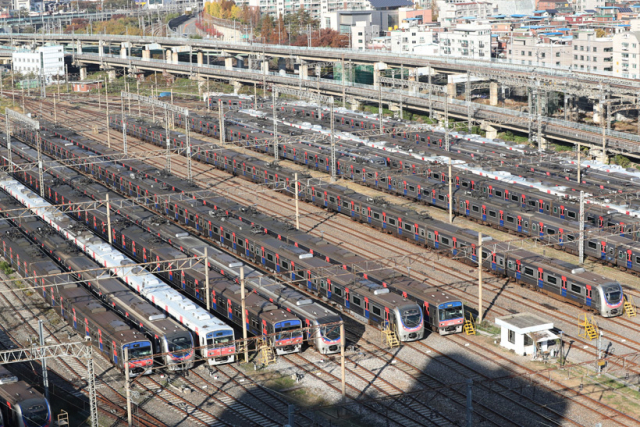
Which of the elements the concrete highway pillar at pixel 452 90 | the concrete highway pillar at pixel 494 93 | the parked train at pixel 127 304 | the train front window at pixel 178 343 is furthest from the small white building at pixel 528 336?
the concrete highway pillar at pixel 452 90

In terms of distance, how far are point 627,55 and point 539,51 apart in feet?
50.8

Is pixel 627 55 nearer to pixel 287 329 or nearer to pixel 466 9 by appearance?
pixel 287 329

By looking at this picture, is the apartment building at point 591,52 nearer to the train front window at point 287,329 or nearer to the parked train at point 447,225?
the parked train at point 447,225

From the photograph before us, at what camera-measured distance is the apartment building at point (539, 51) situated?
118 meters

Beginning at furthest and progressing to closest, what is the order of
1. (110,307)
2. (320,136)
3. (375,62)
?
(375,62)
(320,136)
(110,307)

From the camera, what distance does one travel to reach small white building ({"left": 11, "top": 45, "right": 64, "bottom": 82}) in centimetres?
14850

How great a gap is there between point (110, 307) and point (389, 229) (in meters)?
21.7

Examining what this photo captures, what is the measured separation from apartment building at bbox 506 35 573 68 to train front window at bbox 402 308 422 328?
84.7m

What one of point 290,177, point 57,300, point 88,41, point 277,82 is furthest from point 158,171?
point 88,41

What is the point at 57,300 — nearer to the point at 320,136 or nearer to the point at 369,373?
the point at 369,373

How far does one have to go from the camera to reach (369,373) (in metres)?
36.6

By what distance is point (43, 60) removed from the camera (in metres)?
149

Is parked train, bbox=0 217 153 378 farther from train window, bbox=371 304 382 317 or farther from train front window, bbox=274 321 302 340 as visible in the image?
train window, bbox=371 304 382 317

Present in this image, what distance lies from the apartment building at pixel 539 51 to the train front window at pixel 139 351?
91.9 meters
